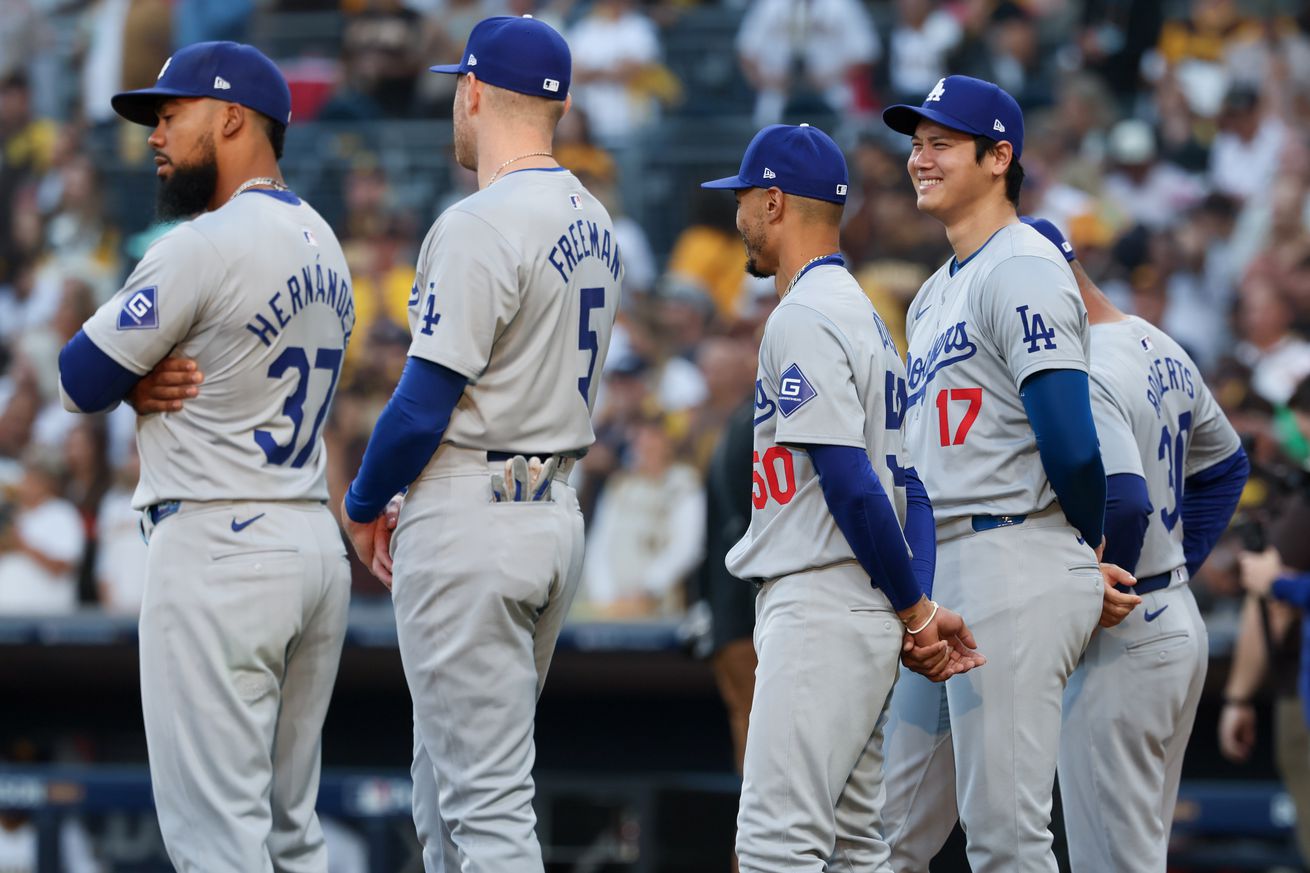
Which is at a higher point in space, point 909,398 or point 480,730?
point 909,398

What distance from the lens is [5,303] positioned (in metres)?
11.9

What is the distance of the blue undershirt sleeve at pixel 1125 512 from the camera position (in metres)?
4.17

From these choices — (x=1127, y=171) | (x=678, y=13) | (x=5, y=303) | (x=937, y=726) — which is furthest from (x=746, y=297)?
(x=937, y=726)

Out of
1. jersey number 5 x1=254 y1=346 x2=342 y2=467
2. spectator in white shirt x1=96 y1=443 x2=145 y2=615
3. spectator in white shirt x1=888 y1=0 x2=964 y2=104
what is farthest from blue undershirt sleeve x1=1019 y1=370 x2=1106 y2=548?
spectator in white shirt x1=888 y1=0 x2=964 y2=104

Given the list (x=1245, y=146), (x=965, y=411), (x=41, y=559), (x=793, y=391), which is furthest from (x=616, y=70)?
(x=793, y=391)

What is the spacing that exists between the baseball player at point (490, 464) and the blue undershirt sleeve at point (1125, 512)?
1.26 metres

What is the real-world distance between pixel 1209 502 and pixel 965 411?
3.55ft

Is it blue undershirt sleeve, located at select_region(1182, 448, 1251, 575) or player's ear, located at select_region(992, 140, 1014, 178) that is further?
blue undershirt sleeve, located at select_region(1182, 448, 1251, 575)

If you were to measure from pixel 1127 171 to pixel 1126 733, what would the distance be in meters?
6.97

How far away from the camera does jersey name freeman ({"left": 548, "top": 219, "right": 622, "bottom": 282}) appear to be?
392cm

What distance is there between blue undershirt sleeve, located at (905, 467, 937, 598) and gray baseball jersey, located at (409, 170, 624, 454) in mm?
747

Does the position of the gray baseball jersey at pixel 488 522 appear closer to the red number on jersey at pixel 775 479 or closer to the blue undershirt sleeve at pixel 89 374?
the red number on jersey at pixel 775 479

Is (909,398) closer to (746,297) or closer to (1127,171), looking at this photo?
(746,297)

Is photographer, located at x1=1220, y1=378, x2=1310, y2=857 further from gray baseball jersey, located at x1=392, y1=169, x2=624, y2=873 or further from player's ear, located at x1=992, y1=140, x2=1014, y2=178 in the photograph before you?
gray baseball jersey, located at x1=392, y1=169, x2=624, y2=873
